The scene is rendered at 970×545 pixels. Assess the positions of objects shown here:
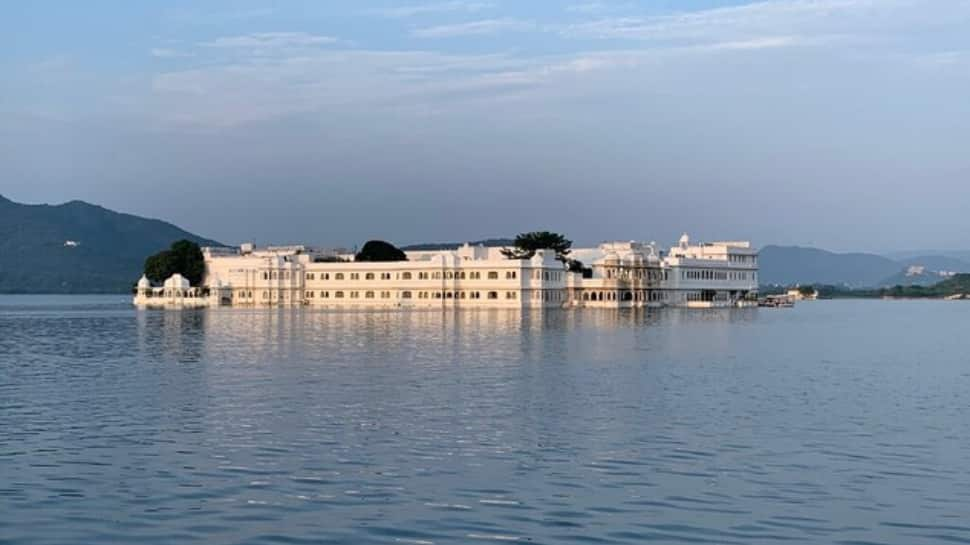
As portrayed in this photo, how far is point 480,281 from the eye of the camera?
107375 mm

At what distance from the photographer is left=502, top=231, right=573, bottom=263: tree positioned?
117 m

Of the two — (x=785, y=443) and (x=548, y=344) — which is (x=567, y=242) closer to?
(x=548, y=344)

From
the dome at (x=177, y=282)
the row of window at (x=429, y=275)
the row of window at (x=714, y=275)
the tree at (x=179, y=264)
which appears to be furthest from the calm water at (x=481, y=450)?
the tree at (x=179, y=264)

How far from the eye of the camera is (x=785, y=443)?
67.6 ft

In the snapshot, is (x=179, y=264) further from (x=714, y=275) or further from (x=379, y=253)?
(x=714, y=275)

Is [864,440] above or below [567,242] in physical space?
below

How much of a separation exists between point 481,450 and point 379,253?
109909mm

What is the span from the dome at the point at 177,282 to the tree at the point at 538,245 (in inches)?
1222

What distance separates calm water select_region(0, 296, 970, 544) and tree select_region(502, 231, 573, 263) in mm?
76650

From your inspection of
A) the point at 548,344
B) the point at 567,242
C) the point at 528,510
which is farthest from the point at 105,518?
the point at 567,242

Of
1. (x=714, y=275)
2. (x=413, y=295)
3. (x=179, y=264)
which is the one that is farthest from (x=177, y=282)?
(x=714, y=275)

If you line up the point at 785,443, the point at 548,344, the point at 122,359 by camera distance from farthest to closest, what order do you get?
1. the point at 548,344
2. the point at 122,359
3. the point at 785,443

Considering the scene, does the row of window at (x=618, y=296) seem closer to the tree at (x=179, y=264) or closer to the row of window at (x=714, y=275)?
the row of window at (x=714, y=275)

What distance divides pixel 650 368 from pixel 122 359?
1631cm
